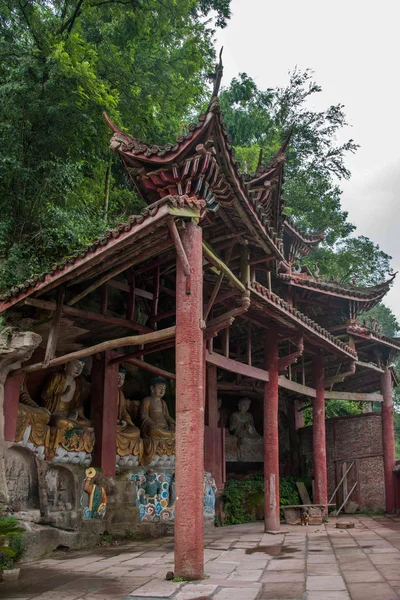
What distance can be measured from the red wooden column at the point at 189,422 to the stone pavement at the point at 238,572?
1.32 ft

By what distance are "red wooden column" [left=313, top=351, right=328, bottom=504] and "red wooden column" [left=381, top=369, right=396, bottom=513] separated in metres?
2.54

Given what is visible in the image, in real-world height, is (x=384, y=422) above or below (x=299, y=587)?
above

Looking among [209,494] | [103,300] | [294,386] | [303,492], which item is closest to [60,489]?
[103,300]

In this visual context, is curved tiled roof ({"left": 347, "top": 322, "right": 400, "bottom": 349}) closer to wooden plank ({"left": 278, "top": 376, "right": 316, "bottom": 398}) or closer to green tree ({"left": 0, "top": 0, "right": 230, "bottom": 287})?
wooden plank ({"left": 278, "top": 376, "right": 316, "bottom": 398})

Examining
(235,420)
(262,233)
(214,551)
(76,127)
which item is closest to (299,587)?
(214,551)

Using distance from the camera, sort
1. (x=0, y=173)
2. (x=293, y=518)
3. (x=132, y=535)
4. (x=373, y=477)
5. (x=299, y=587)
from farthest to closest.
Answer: (x=373, y=477)
(x=293, y=518)
(x=0, y=173)
(x=132, y=535)
(x=299, y=587)

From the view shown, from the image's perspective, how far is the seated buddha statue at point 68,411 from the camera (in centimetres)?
1044

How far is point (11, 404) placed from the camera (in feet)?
30.9

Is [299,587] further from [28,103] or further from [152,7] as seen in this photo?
[152,7]

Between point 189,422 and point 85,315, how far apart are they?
3.40m

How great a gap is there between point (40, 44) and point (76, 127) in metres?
2.42

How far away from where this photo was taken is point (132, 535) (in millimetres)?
10961

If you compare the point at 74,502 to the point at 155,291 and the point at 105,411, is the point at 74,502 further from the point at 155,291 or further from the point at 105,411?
the point at 155,291

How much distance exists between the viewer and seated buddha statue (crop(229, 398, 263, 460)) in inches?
681
